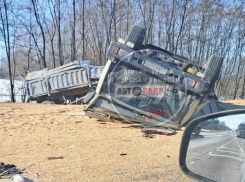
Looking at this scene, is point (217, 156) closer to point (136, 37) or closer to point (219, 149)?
point (219, 149)

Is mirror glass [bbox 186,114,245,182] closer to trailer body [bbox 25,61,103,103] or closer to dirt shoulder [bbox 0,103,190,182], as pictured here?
dirt shoulder [bbox 0,103,190,182]

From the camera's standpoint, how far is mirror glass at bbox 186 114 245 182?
1.43m

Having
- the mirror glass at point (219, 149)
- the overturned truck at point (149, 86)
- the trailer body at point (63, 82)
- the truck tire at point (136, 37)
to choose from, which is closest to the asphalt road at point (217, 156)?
the mirror glass at point (219, 149)

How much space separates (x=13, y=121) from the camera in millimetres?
6516

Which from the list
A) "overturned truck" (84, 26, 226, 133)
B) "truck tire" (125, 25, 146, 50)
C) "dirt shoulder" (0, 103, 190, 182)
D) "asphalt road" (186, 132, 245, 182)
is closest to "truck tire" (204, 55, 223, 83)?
"overturned truck" (84, 26, 226, 133)

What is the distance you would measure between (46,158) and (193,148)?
8.39ft

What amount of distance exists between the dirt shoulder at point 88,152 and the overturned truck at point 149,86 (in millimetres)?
442

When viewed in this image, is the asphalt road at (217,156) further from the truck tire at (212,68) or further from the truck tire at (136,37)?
the truck tire at (136,37)

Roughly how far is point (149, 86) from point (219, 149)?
14.8ft

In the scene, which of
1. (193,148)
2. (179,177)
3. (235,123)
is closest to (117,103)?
(179,177)

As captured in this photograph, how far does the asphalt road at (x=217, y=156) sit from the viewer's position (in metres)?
1.50

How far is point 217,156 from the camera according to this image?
172cm

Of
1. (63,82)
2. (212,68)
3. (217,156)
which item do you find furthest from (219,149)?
(63,82)

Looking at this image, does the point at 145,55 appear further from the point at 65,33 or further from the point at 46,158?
the point at 65,33
